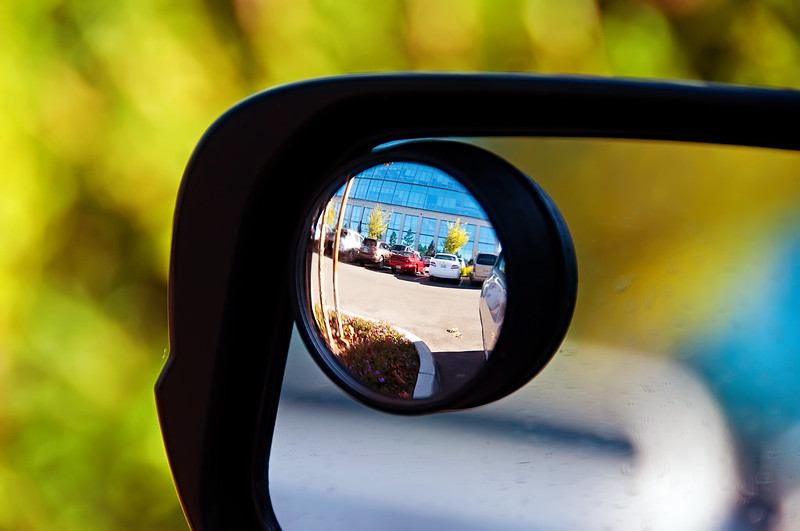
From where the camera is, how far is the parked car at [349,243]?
2.33ft

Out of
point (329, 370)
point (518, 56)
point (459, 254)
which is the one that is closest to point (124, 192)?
point (518, 56)

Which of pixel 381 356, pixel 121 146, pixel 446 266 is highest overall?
pixel 121 146

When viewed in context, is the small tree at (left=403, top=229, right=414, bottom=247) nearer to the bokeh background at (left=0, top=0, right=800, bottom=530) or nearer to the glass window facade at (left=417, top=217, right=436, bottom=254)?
the glass window facade at (left=417, top=217, right=436, bottom=254)

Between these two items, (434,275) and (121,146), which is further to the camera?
(121,146)

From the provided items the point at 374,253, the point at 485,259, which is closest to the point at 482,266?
the point at 485,259

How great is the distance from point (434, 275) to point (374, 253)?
0.21 ft

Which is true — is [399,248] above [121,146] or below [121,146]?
below

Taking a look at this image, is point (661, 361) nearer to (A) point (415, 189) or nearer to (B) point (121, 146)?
(A) point (415, 189)

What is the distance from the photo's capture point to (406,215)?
26.7 inches

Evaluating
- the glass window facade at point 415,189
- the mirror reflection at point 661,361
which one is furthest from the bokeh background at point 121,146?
the glass window facade at point 415,189

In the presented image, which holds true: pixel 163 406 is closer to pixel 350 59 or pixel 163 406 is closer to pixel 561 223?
pixel 561 223

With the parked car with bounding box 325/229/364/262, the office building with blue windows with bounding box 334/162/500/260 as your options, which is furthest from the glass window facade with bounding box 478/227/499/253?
the parked car with bounding box 325/229/364/262

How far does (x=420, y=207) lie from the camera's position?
0.68 m

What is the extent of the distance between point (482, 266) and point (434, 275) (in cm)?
5
